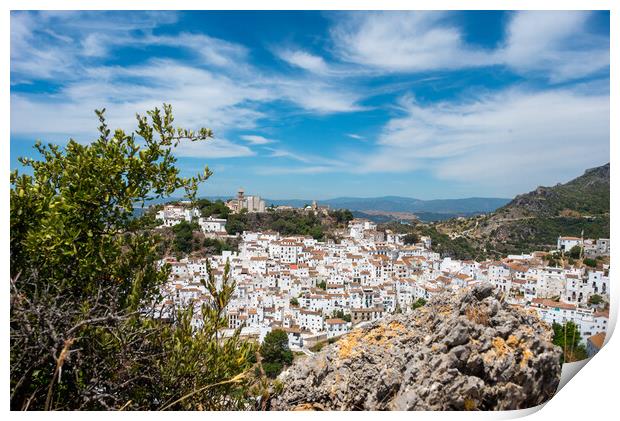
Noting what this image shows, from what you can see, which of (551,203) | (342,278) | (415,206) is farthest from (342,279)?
(551,203)

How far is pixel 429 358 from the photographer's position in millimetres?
2795

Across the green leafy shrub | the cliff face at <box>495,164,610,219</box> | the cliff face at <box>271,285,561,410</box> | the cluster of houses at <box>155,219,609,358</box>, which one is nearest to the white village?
the cluster of houses at <box>155,219,609,358</box>

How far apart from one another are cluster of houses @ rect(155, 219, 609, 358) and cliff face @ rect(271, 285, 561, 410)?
8258mm

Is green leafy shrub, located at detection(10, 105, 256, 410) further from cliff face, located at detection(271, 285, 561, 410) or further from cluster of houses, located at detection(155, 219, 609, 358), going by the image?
cluster of houses, located at detection(155, 219, 609, 358)

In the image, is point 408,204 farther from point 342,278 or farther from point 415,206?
point 342,278

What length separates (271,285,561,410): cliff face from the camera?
8.82 ft

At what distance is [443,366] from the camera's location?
8.90 ft

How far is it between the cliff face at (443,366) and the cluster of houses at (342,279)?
8258mm

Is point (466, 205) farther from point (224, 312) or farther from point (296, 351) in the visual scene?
point (224, 312)

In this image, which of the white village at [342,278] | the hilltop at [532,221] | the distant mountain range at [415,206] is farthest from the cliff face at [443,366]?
the hilltop at [532,221]

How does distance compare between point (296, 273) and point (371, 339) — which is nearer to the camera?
point (371, 339)

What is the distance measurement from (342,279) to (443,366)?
1004 inches

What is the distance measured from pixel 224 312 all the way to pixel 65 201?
1150 mm
